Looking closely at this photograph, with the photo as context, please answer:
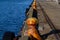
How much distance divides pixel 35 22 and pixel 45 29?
5.35 m

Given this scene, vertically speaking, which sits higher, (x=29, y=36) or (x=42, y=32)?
(x=29, y=36)

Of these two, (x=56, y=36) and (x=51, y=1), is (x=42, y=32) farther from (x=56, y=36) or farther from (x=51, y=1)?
(x=51, y=1)

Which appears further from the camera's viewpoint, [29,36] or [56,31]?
[56,31]

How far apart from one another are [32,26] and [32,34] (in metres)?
0.29

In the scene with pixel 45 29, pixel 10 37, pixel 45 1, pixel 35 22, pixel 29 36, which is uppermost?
pixel 35 22

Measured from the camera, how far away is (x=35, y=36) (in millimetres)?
8742

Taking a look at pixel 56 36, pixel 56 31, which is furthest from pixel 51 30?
pixel 56 36

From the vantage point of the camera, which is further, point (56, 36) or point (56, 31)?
point (56, 31)

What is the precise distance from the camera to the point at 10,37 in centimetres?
1049

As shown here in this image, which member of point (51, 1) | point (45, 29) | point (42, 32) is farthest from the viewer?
point (51, 1)

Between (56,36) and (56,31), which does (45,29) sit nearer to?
(56,31)

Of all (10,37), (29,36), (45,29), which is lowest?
(45,29)

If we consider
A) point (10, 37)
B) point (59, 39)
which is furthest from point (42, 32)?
point (10, 37)

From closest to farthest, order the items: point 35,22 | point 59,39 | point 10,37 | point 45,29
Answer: point 35,22 → point 10,37 → point 59,39 → point 45,29
